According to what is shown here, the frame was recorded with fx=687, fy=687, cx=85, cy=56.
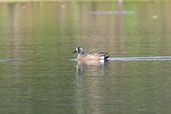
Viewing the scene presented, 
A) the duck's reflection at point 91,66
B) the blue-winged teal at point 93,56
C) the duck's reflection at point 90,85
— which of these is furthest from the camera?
the blue-winged teal at point 93,56

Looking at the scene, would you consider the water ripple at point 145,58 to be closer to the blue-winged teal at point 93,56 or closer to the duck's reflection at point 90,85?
the blue-winged teal at point 93,56

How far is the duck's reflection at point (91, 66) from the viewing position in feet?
72.3

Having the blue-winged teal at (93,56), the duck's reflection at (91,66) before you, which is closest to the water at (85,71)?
the duck's reflection at (91,66)

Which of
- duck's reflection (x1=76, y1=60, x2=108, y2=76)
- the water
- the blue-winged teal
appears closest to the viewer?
the water

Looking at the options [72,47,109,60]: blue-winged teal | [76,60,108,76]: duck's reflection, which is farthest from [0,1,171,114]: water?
[72,47,109,60]: blue-winged teal

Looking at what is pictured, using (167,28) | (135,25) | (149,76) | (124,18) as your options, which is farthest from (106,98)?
(124,18)

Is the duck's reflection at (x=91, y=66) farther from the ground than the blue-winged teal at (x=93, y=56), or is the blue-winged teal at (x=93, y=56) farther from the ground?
the blue-winged teal at (x=93, y=56)

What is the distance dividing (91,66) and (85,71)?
4.99 ft

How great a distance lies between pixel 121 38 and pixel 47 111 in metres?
19.4

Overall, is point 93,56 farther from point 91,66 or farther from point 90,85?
point 90,85

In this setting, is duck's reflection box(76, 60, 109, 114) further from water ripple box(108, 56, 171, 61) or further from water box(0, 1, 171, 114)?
water ripple box(108, 56, 171, 61)

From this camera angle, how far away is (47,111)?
15758 millimetres

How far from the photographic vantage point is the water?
1648 centimetres

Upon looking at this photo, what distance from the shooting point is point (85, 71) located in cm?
2234
